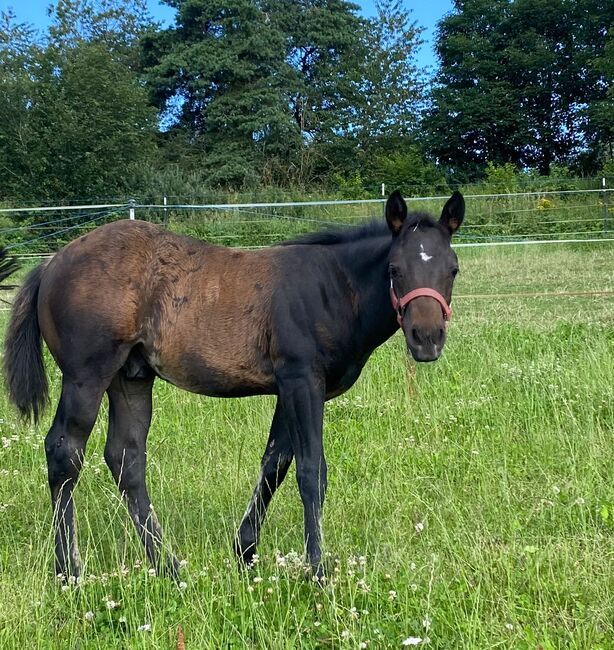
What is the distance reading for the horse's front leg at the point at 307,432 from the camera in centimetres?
344

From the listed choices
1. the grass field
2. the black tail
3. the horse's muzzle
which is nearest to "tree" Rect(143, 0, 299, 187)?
the grass field

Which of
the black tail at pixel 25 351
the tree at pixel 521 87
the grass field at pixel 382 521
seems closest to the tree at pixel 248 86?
the tree at pixel 521 87

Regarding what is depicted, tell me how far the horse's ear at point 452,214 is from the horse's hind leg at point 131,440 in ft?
5.87

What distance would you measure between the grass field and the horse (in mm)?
286

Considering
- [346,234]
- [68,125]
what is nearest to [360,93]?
[68,125]

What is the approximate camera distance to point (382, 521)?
3857 mm

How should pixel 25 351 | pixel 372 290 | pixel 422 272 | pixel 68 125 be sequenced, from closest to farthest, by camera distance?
pixel 422 272
pixel 372 290
pixel 25 351
pixel 68 125

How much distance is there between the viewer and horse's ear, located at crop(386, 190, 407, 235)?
3352mm

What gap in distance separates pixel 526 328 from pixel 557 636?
5.75m

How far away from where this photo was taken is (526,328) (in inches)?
319

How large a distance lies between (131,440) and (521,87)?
3565 cm

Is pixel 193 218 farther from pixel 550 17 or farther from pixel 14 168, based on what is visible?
pixel 550 17

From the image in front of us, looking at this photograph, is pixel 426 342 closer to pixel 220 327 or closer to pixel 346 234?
pixel 346 234

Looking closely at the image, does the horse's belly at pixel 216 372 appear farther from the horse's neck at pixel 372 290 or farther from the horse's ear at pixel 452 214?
the horse's ear at pixel 452 214
